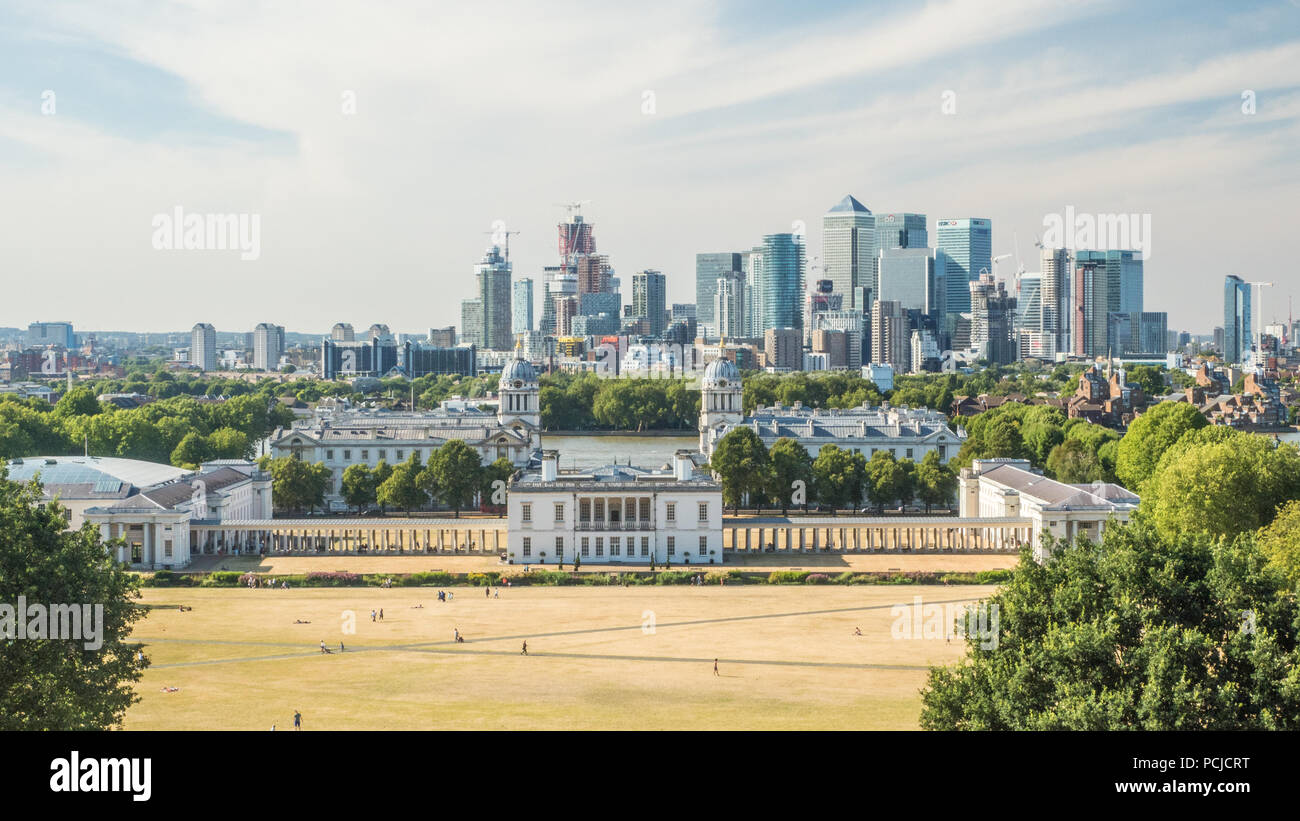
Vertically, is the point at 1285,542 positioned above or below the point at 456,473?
above

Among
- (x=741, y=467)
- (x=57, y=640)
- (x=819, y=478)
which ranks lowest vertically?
(x=819, y=478)

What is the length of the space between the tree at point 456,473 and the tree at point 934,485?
84.9 ft

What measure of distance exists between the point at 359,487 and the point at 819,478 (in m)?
27.1

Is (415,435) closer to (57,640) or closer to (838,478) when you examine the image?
(838,478)

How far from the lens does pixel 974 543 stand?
6631cm

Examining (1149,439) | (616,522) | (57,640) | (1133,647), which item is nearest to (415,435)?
(616,522)

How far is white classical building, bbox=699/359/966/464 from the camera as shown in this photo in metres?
92.6

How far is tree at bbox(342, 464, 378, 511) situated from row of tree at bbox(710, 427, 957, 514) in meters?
20.4

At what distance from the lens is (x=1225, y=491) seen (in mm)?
50250
